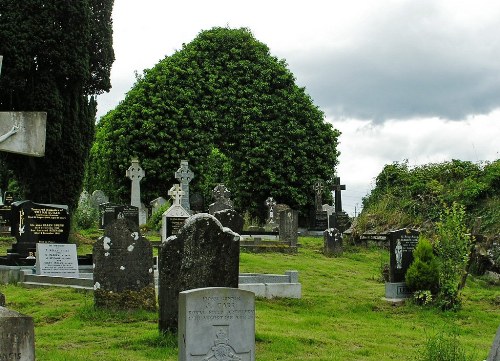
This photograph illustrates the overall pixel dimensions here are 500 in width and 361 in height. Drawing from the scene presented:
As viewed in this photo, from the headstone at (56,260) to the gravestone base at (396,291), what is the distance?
261 inches

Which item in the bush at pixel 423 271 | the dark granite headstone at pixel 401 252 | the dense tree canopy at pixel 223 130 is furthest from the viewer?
the dense tree canopy at pixel 223 130

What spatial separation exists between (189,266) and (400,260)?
23.0 feet

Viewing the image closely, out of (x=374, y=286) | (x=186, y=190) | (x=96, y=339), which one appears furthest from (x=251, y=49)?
(x=96, y=339)

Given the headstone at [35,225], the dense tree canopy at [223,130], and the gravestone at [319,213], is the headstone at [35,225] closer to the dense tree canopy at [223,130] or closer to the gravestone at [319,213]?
the gravestone at [319,213]

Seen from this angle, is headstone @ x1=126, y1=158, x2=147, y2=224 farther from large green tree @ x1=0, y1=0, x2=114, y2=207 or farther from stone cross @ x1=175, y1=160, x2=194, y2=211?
large green tree @ x1=0, y1=0, x2=114, y2=207

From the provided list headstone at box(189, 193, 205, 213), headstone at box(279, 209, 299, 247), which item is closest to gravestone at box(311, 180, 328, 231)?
headstone at box(189, 193, 205, 213)

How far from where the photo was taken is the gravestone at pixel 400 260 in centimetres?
1582

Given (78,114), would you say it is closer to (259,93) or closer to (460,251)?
(460,251)

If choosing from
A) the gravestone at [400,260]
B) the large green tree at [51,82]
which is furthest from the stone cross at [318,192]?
the gravestone at [400,260]

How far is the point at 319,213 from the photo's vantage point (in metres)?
38.7

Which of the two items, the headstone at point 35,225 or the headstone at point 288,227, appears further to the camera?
the headstone at point 288,227

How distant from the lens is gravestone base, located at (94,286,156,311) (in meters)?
12.4

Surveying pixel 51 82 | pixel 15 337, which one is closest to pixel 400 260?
pixel 15 337

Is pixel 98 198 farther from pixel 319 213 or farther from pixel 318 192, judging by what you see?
pixel 319 213
